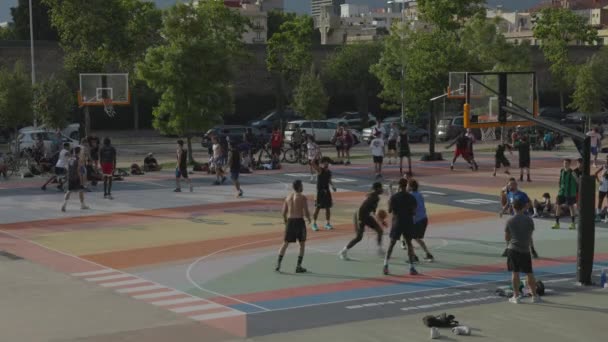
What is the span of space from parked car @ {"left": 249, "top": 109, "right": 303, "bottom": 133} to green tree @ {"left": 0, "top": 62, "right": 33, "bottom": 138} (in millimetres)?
18636

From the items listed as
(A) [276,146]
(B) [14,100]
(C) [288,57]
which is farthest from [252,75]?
(A) [276,146]

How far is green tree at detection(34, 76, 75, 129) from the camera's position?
4494 centimetres

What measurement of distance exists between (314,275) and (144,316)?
4093mm

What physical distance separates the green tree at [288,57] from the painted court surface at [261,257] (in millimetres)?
39443

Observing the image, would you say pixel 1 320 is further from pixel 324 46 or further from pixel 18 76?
pixel 324 46

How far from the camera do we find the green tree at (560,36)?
238 ft

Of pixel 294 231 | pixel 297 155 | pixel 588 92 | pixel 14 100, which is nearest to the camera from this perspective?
pixel 294 231

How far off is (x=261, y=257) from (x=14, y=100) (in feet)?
88.0

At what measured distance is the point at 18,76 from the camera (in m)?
43.5

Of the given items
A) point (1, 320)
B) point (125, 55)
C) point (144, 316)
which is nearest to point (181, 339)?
point (144, 316)

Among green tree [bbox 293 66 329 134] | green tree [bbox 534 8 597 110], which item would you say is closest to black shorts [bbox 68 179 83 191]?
green tree [bbox 293 66 329 134]

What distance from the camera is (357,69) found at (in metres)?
70.0

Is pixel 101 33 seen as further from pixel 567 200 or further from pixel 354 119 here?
pixel 567 200

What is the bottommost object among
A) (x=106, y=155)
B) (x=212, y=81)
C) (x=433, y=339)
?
(x=433, y=339)
